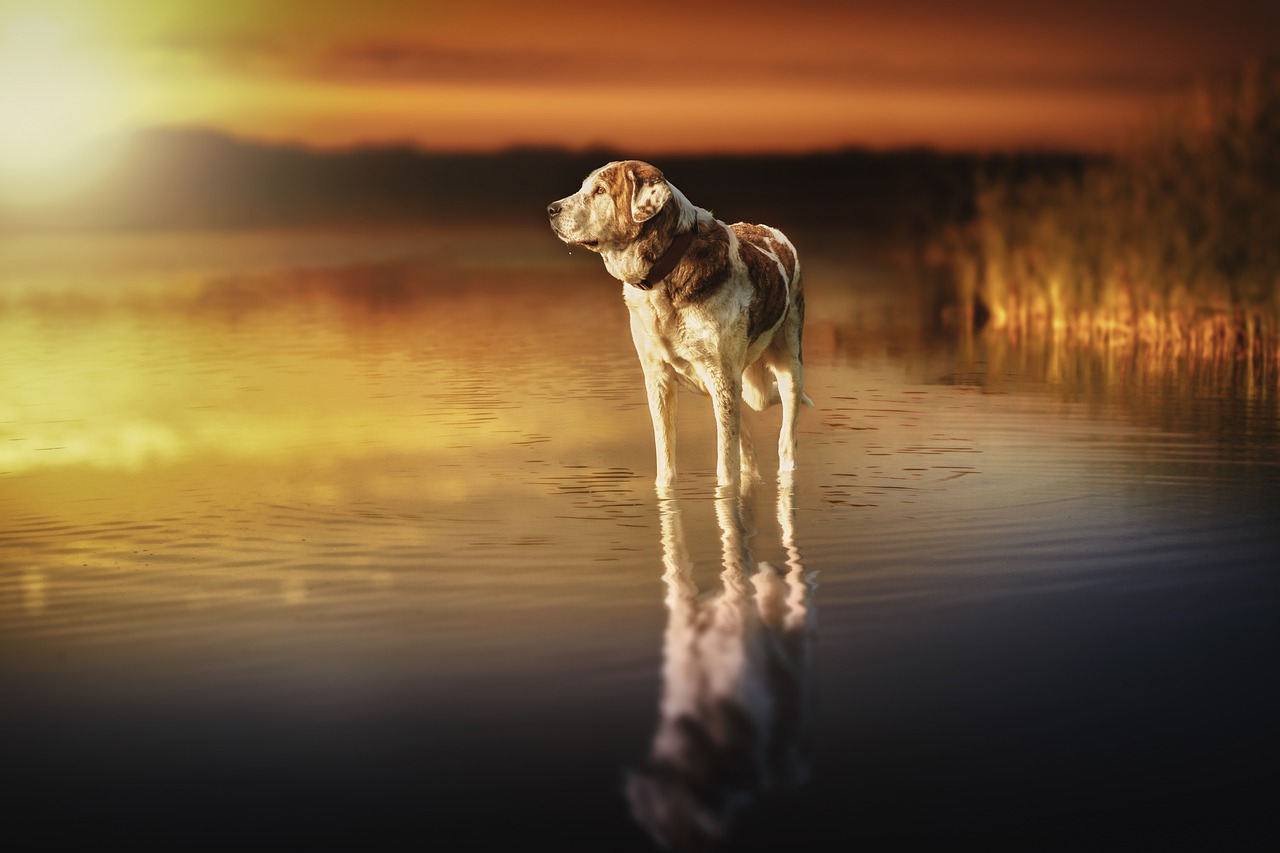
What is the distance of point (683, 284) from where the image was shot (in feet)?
27.9

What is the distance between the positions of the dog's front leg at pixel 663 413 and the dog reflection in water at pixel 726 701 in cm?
173

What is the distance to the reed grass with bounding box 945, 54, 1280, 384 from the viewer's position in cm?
1672

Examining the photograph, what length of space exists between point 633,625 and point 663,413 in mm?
3154

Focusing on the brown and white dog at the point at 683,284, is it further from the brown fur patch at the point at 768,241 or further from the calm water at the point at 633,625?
the calm water at the point at 633,625

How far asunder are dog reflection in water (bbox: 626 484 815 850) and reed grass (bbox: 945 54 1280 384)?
34.4 feet

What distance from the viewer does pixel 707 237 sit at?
28.3ft

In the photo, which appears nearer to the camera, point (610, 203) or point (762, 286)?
point (610, 203)

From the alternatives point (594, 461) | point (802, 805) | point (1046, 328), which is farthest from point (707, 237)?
point (1046, 328)

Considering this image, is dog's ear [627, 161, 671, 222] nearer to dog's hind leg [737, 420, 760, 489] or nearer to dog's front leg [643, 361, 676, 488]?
dog's front leg [643, 361, 676, 488]

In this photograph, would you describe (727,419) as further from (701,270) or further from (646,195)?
(646,195)

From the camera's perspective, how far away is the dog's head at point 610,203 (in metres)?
8.20

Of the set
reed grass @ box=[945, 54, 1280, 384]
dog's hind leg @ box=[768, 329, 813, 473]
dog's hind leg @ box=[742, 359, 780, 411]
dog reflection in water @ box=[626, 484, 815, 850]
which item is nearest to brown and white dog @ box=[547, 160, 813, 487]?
dog's hind leg @ box=[768, 329, 813, 473]

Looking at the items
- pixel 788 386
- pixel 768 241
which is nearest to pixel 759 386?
pixel 788 386

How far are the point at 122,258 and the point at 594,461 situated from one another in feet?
110
